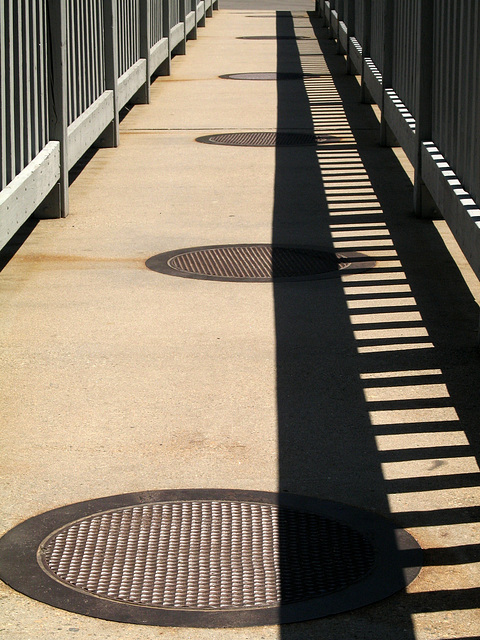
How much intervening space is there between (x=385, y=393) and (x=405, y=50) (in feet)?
16.2

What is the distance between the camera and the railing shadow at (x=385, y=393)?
3318 mm

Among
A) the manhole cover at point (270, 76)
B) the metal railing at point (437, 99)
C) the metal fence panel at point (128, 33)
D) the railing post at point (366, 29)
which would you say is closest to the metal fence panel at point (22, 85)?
the metal railing at point (437, 99)

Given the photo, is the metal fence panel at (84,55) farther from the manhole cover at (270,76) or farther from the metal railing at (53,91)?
the manhole cover at (270,76)

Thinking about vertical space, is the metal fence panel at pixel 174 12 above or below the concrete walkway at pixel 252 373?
above

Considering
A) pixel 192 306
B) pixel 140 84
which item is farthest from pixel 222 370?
pixel 140 84

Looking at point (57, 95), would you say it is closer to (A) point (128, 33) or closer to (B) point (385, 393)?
(B) point (385, 393)

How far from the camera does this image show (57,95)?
7926 mm

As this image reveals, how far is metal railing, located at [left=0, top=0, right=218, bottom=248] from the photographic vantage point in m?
6.50

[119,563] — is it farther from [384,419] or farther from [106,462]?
[384,419]

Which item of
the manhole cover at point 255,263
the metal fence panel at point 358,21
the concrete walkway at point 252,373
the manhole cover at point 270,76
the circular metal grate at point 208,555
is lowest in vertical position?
the circular metal grate at point 208,555

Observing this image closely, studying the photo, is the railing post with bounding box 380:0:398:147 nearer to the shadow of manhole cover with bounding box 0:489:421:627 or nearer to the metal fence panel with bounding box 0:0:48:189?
the metal fence panel with bounding box 0:0:48:189

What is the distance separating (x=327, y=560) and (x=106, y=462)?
1021 millimetres

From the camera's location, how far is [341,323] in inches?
227

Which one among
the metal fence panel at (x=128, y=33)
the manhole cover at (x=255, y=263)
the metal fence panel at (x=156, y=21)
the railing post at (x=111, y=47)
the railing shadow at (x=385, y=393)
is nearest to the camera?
the railing shadow at (x=385, y=393)
